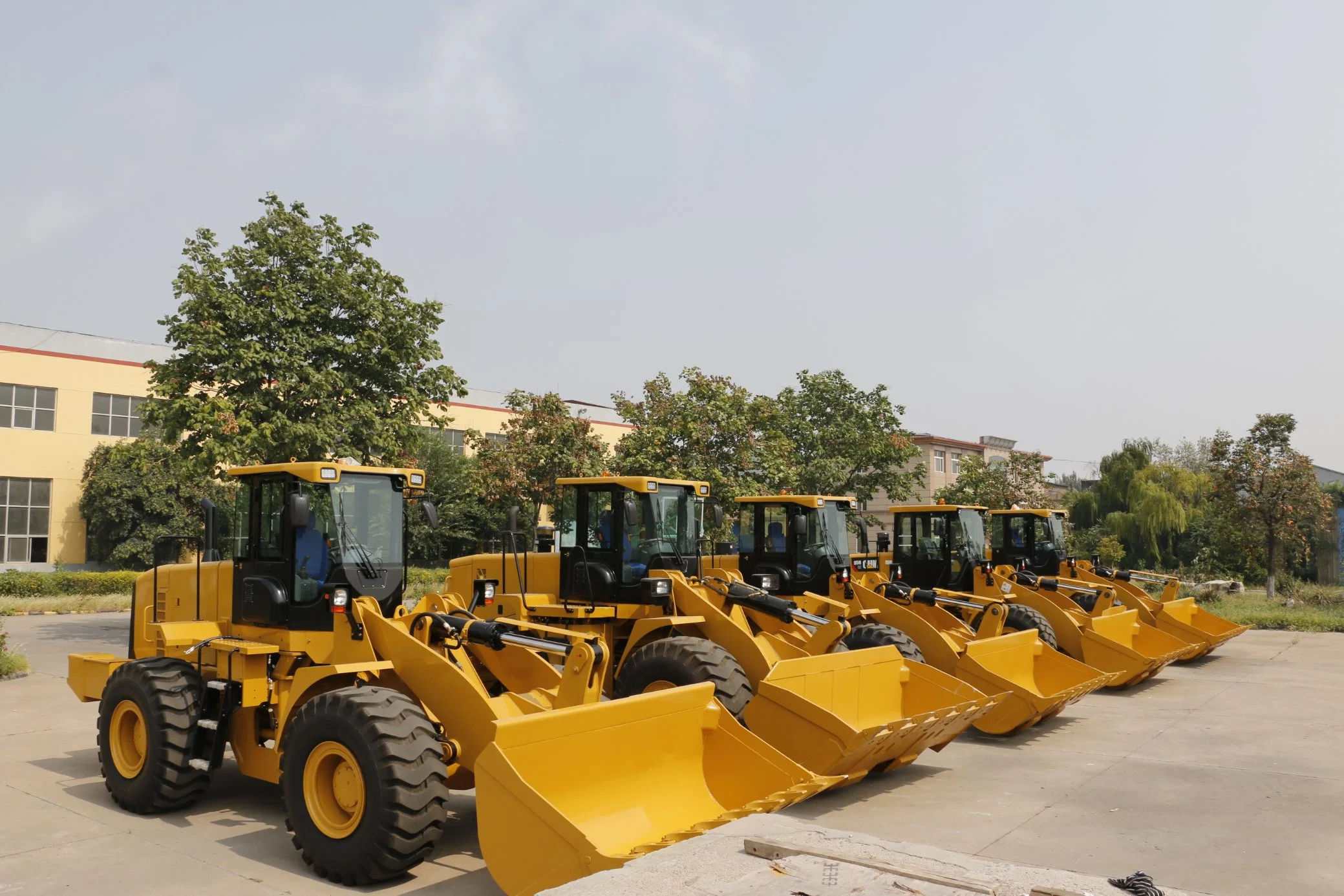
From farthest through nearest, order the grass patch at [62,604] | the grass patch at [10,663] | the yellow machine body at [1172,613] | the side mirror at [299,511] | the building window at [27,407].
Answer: the building window at [27,407]
the grass patch at [62,604]
the yellow machine body at [1172,613]
the grass patch at [10,663]
the side mirror at [299,511]

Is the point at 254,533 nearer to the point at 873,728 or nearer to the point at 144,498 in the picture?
the point at 873,728

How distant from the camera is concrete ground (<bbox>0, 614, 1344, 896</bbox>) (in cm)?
639

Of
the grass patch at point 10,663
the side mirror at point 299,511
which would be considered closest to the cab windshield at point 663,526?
the side mirror at point 299,511

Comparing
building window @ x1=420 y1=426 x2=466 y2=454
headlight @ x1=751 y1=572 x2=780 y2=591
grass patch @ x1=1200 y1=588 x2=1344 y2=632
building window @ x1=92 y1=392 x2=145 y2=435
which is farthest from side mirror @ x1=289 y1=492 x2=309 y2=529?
building window @ x1=92 y1=392 x2=145 y2=435

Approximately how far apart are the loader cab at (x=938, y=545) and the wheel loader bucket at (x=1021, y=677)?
4592 mm

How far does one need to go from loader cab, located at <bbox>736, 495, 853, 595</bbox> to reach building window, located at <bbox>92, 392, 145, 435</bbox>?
101ft

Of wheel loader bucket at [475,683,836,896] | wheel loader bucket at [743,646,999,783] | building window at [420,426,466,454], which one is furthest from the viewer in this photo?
building window at [420,426,466,454]

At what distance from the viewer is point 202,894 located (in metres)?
5.95

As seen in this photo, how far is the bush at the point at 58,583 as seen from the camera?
30266 millimetres

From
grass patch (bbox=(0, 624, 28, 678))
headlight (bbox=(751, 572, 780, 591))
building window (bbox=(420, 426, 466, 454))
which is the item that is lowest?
grass patch (bbox=(0, 624, 28, 678))

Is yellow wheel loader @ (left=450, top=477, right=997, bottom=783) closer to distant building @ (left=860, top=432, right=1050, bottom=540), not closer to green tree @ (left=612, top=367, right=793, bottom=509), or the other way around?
green tree @ (left=612, top=367, right=793, bottom=509)

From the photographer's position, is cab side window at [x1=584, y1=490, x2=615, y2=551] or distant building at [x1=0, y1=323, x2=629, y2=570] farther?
distant building at [x1=0, y1=323, x2=629, y2=570]

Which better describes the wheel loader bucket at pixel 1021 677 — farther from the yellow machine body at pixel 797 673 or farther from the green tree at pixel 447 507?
the green tree at pixel 447 507

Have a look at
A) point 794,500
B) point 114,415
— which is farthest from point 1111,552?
point 114,415
